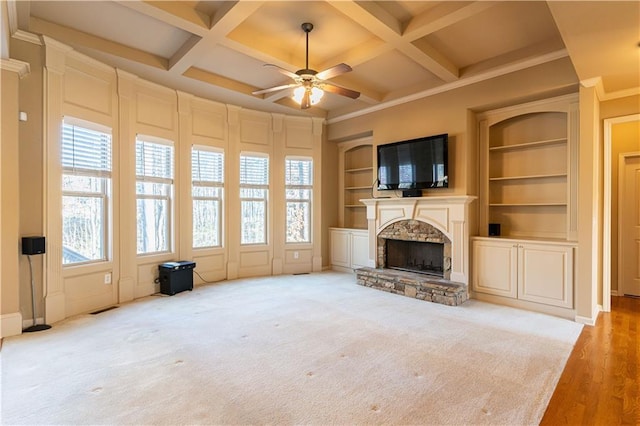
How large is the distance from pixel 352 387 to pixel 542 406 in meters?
1.32

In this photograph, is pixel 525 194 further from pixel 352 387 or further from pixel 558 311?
pixel 352 387

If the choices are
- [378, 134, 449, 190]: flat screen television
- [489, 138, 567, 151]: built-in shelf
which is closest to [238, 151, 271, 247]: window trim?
[378, 134, 449, 190]: flat screen television

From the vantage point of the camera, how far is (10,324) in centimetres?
349

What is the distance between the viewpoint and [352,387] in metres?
2.51

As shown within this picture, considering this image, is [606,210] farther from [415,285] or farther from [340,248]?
[340,248]

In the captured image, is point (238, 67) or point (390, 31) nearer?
point (390, 31)

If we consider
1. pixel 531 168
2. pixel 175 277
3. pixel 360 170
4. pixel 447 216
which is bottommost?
pixel 175 277

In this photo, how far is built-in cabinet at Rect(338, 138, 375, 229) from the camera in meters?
7.28

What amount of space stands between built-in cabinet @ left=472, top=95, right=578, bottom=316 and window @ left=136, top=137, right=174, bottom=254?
4878 millimetres

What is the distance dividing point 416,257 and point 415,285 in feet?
3.34

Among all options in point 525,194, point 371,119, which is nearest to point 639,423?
point 525,194

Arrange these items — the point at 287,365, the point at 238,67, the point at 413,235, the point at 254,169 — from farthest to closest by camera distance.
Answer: the point at 254,169 < the point at 413,235 < the point at 238,67 < the point at 287,365

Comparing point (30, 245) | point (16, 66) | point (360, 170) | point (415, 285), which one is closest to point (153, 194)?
point (30, 245)

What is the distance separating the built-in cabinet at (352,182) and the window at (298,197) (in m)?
0.80
